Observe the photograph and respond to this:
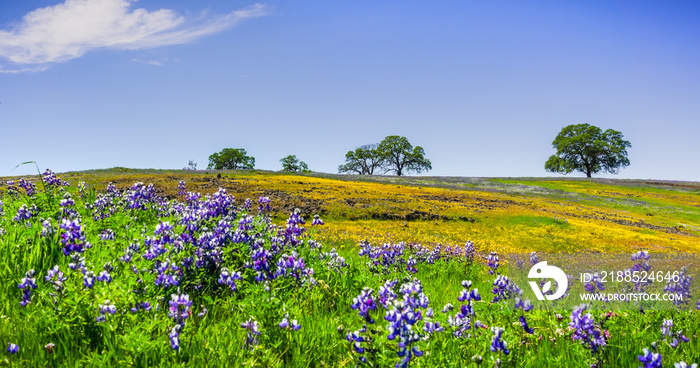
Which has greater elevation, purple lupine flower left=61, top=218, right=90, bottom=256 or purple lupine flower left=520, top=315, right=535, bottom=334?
purple lupine flower left=61, top=218, right=90, bottom=256

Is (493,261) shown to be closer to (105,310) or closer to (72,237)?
(105,310)

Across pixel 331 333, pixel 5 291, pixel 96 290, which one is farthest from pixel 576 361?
pixel 5 291

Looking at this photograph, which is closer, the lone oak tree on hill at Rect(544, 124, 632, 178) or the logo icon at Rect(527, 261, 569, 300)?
the logo icon at Rect(527, 261, 569, 300)

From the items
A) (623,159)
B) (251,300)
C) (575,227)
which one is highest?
(623,159)

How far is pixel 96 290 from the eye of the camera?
384 cm

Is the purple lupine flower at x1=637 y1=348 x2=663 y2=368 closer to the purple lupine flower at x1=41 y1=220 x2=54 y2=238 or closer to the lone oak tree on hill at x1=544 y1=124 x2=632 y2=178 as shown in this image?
the purple lupine flower at x1=41 y1=220 x2=54 y2=238

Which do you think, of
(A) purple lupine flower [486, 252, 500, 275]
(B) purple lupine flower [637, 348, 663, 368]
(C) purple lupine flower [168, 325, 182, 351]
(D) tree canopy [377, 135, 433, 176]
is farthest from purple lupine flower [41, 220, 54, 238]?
(D) tree canopy [377, 135, 433, 176]

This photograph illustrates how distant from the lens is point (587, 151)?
287 ft

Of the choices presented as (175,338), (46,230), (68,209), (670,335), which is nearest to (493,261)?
(670,335)

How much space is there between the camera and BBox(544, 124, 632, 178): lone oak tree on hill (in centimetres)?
8588

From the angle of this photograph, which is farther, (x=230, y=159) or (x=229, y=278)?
(x=230, y=159)

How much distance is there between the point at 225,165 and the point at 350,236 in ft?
291

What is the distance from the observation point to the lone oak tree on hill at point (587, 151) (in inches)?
3381

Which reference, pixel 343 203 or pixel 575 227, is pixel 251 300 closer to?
pixel 343 203
